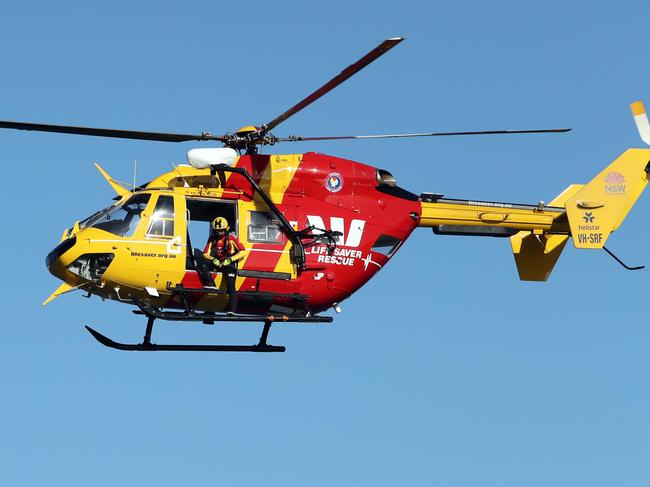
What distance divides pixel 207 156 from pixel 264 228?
135cm

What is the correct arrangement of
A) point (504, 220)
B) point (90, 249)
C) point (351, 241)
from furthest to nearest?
point (504, 220)
point (351, 241)
point (90, 249)

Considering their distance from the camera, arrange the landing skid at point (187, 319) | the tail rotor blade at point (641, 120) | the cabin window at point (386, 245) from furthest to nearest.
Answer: the tail rotor blade at point (641, 120) → the cabin window at point (386, 245) → the landing skid at point (187, 319)

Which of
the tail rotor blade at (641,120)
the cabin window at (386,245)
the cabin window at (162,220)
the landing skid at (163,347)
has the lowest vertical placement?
the landing skid at (163,347)

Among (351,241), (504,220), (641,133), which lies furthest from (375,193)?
(641,133)

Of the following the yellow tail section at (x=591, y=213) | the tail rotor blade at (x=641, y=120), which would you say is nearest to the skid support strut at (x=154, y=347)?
the yellow tail section at (x=591, y=213)

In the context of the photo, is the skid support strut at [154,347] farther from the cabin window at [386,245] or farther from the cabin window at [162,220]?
the cabin window at [386,245]

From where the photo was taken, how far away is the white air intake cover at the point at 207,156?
16.9m

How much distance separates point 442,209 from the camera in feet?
62.0

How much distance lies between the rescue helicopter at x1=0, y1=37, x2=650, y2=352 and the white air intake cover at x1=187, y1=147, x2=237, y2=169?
0.05 feet

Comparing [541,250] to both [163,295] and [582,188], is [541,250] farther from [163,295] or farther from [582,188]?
[163,295]

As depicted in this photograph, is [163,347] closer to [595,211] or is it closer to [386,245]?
[386,245]

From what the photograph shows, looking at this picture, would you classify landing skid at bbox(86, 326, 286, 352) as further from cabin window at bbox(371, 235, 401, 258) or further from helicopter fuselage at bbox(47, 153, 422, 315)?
cabin window at bbox(371, 235, 401, 258)

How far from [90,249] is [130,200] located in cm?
98

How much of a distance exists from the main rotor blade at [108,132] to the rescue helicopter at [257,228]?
27 mm
